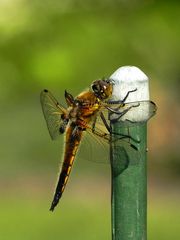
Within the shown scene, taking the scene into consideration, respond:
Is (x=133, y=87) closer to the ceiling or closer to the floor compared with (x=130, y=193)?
closer to the ceiling

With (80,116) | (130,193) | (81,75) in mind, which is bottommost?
(130,193)

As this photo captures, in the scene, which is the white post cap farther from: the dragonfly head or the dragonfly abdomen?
the dragonfly abdomen

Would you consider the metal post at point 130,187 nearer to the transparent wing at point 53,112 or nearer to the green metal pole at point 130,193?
the green metal pole at point 130,193

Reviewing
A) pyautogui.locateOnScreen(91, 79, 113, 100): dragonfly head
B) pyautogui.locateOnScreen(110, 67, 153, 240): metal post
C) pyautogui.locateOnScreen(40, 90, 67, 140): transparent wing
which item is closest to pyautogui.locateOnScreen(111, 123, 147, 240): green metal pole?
pyautogui.locateOnScreen(110, 67, 153, 240): metal post

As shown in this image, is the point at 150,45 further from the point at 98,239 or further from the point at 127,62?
the point at 98,239

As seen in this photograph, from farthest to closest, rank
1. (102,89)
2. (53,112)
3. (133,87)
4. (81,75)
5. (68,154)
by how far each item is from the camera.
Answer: (81,75), (53,112), (68,154), (102,89), (133,87)

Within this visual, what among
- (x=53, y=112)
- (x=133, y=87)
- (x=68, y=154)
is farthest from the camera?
(x=53, y=112)

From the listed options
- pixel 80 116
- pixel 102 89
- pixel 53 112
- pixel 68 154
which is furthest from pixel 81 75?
pixel 102 89

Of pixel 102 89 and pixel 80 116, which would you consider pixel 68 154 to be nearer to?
pixel 80 116
